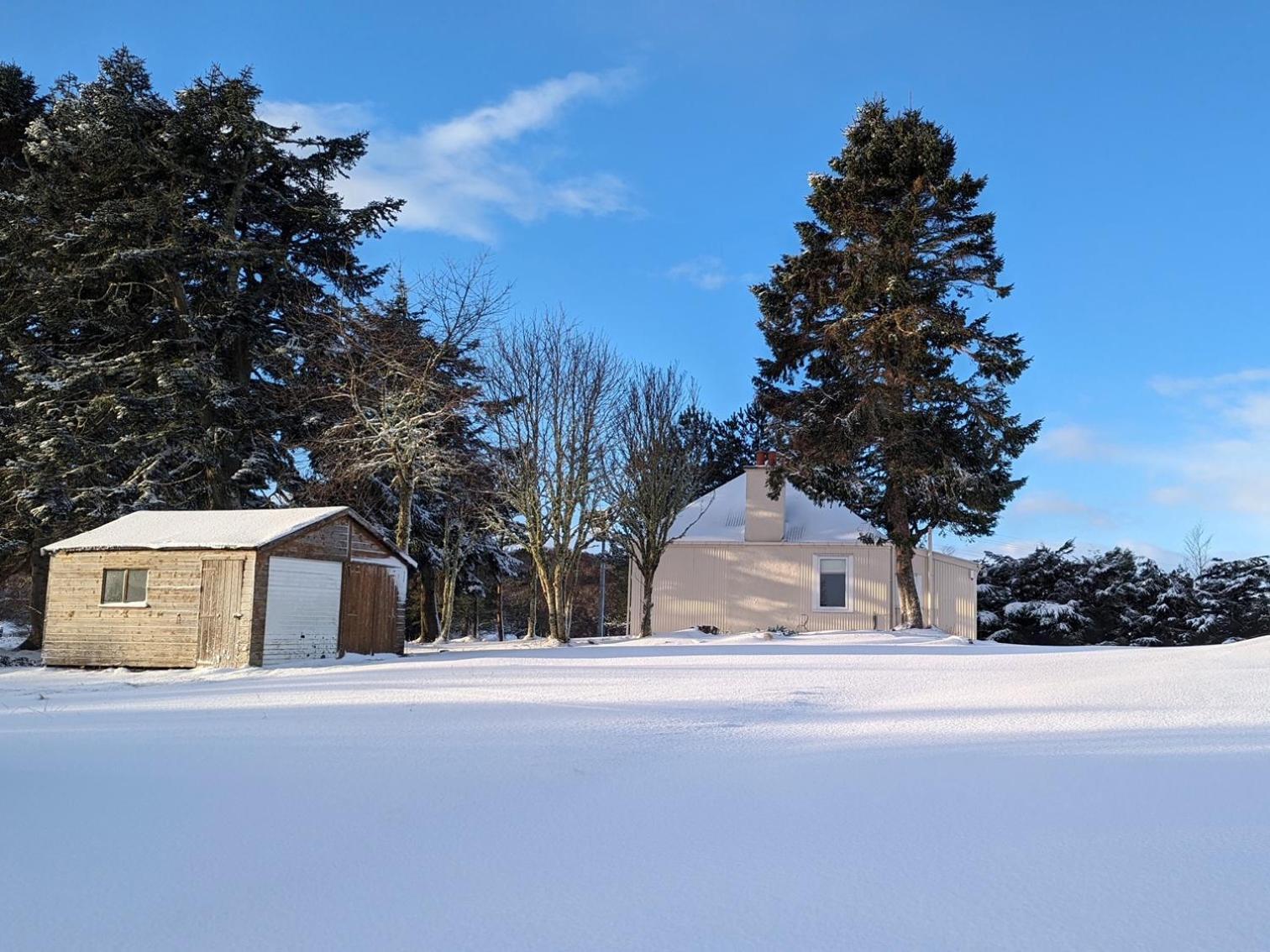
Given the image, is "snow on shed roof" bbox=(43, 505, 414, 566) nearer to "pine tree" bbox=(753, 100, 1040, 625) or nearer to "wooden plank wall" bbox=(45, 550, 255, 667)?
"wooden plank wall" bbox=(45, 550, 255, 667)

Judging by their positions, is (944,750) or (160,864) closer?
(160,864)

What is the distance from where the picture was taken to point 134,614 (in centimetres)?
1866

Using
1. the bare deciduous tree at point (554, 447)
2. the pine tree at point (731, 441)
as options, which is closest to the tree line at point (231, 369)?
the bare deciduous tree at point (554, 447)

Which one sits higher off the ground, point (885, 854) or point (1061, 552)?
point (1061, 552)

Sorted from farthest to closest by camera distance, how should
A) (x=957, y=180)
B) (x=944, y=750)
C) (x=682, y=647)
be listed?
1. (x=957, y=180)
2. (x=682, y=647)
3. (x=944, y=750)

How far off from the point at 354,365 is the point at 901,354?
13.7m

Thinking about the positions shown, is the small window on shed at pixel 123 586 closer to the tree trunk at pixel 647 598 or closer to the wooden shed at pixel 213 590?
the wooden shed at pixel 213 590

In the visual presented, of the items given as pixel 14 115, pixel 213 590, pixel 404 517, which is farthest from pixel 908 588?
pixel 14 115

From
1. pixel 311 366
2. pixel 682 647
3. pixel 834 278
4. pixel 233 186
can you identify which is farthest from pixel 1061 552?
pixel 233 186

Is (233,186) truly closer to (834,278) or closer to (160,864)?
(834,278)

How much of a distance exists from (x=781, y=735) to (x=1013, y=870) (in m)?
3.89

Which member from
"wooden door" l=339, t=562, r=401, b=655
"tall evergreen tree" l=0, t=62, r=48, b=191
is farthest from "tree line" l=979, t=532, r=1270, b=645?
"tall evergreen tree" l=0, t=62, r=48, b=191

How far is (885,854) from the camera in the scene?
15.9ft

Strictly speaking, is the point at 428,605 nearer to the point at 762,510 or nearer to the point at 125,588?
the point at 762,510
